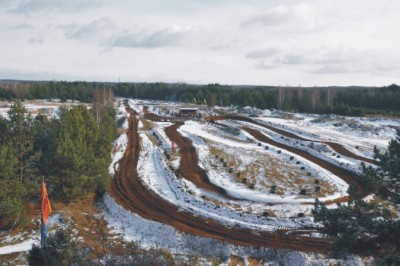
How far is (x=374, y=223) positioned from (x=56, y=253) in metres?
13.6

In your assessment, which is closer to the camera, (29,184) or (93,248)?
(93,248)

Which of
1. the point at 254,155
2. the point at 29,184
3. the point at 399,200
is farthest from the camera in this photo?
the point at 254,155

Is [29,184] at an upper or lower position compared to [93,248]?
upper

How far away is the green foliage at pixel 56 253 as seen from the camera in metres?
16.1

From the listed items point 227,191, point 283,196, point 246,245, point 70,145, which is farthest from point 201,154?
point 246,245

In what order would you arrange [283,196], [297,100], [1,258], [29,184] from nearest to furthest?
1. [1,258]
2. [29,184]
3. [283,196]
4. [297,100]

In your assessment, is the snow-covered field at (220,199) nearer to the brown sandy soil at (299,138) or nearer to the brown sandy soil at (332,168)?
the brown sandy soil at (332,168)

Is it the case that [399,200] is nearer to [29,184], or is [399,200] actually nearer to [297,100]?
[29,184]

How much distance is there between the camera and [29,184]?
28.1 metres

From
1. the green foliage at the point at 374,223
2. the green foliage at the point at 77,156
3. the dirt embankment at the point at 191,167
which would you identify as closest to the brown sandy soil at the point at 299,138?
the dirt embankment at the point at 191,167

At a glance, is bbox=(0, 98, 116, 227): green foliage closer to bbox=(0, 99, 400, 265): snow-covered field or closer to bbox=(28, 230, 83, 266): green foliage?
bbox=(0, 99, 400, 265): snow-covered field

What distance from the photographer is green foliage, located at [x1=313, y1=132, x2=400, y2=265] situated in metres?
13.7

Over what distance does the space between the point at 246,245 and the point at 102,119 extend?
41292mm

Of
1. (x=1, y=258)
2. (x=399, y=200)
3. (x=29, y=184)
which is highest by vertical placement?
(x=399, y=200)
